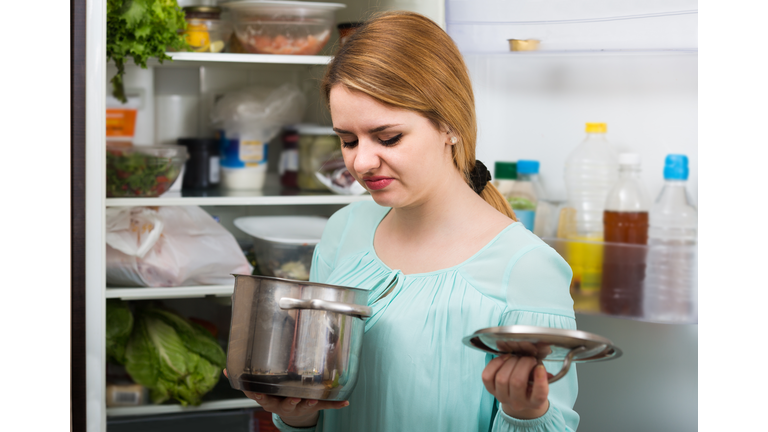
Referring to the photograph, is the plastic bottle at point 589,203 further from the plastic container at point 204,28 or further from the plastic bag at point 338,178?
the plastic container at point 204,28

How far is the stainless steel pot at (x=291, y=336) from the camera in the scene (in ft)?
2.39

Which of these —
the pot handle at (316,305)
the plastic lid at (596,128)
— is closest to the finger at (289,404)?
the pot handle at (316,305)

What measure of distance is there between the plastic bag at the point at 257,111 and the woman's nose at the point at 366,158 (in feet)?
3.11

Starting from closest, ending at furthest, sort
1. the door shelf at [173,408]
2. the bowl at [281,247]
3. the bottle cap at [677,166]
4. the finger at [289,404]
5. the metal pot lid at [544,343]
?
the metal pot lid at [544,343] → the finger at [289,404] → the bottle cap at [677,166] → the door shelf at [173,408] → the bowl at [281,247]

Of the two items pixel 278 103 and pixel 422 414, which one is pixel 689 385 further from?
pixel 278 103

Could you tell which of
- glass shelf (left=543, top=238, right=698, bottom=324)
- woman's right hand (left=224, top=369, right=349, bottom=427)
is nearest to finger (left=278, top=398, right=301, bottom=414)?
woman's right hand (left=224, top=369, right=349, bottom=427)

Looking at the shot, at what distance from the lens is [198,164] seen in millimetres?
1742

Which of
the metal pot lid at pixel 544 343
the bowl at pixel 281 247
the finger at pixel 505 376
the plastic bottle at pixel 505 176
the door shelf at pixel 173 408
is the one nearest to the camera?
the metal pot lid at pixel 544 343

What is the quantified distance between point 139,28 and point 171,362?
2.62 ft

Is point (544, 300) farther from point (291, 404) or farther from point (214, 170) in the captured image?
point (214, 170)

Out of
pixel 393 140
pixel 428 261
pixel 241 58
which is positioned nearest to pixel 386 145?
pixel 393 140

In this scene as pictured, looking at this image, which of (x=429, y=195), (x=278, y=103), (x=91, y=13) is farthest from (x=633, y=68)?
(x=91, y=13)
